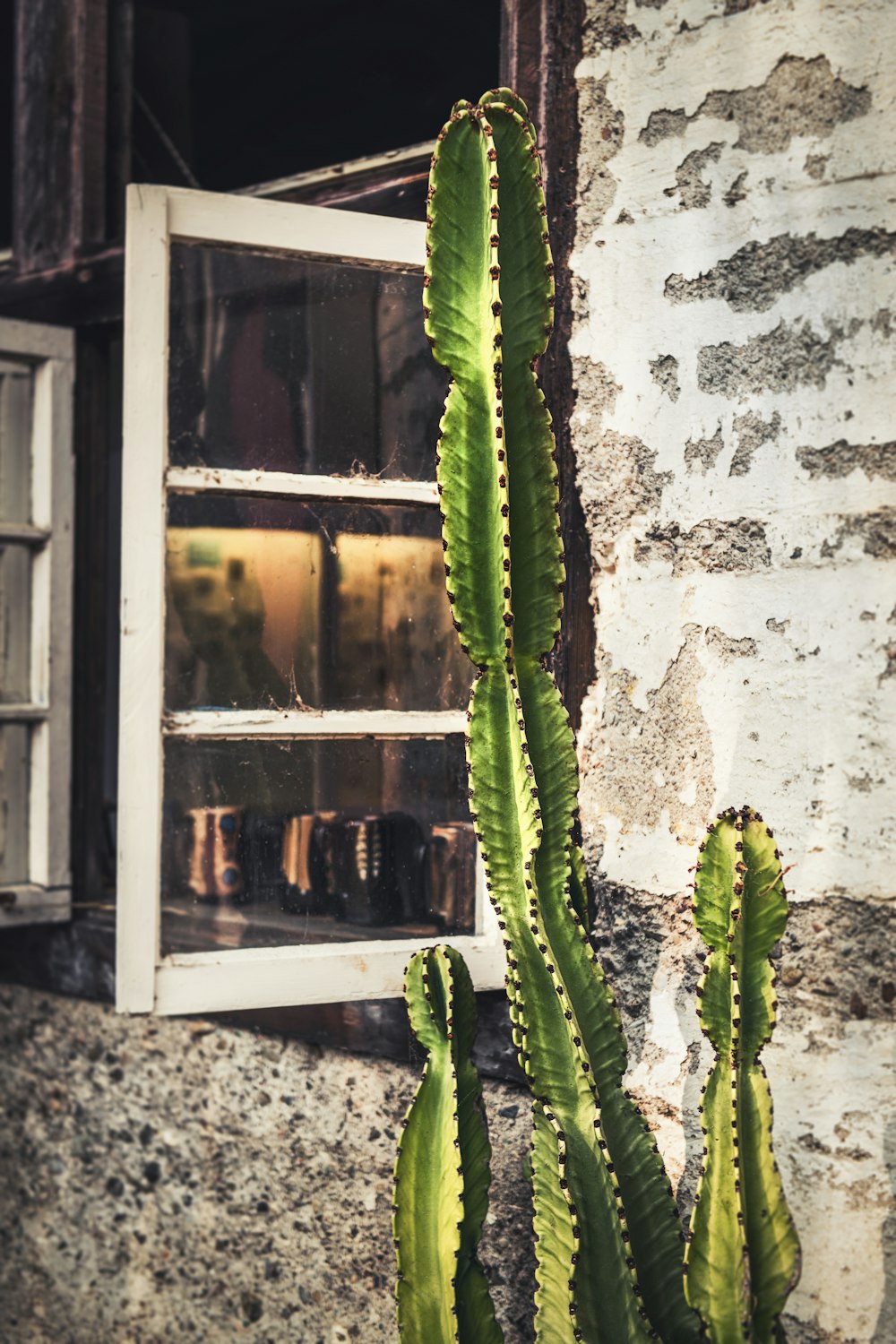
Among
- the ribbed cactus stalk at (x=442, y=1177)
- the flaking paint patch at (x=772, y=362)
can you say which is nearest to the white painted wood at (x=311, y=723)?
the ribbed cactus stalk at (x=442, y=1177)

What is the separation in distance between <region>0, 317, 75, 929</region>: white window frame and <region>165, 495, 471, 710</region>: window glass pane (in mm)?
705

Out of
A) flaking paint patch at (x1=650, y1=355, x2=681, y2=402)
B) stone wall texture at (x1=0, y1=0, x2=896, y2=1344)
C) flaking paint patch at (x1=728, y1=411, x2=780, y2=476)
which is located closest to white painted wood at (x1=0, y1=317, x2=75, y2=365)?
stone wall texture at (x1=0, y1=0, x2=896, y2=1344)

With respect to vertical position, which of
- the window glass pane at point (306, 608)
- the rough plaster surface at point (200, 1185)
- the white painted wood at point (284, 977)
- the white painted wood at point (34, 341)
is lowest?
the rough plaster surface at point (200, 1185)

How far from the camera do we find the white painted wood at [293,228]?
2.09m

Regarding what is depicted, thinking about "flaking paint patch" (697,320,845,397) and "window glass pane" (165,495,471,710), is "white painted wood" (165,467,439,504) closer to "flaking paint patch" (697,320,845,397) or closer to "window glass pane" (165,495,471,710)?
"window glass pane" (165,495,471,710)

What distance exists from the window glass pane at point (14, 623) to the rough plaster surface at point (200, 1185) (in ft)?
2.11

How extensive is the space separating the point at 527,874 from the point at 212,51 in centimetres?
256

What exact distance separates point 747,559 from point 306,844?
0.80 meters

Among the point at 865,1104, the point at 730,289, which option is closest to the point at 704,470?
the point at 730,289

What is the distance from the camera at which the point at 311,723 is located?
2.13 meters

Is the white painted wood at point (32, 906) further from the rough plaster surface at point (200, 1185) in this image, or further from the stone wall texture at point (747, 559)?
the stone wall texture at point (747, 559)

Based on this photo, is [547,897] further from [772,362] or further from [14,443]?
[14,443]

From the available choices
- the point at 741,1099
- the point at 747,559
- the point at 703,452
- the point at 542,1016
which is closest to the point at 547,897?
the point at 542,1016

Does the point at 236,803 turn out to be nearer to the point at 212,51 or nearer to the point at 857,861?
the point at 857,861
